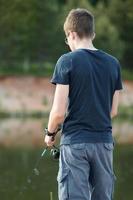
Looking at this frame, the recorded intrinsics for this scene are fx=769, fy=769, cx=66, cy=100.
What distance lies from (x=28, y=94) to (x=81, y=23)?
109 ft

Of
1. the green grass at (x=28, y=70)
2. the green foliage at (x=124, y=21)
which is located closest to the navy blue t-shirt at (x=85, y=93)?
the green grass at (x=28, y=70)

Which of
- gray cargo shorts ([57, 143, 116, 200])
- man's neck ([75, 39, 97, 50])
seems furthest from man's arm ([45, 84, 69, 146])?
man's neck ([75, 39, 97, 50])

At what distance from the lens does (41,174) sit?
516 inches

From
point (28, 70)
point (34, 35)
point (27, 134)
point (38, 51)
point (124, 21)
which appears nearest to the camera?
point (27, 134)

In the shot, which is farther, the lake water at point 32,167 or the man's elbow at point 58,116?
the lake water at point 32,167

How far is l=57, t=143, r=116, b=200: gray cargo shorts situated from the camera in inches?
215

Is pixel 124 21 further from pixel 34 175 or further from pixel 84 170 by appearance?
pixel 84 170

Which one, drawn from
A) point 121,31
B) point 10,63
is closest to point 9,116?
point 10,63

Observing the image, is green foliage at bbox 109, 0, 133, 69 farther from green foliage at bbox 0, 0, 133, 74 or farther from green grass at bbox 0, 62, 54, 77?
green grass at bbox 0, 62, 54, 77

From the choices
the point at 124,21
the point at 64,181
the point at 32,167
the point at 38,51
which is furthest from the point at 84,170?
the point at 124,21

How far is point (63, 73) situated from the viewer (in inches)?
212

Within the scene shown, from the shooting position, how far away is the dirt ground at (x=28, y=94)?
119ft

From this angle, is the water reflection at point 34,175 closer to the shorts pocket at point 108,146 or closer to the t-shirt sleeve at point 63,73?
the shorts pocket at point 108,146

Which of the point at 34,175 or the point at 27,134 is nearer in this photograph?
the point at 34,175
